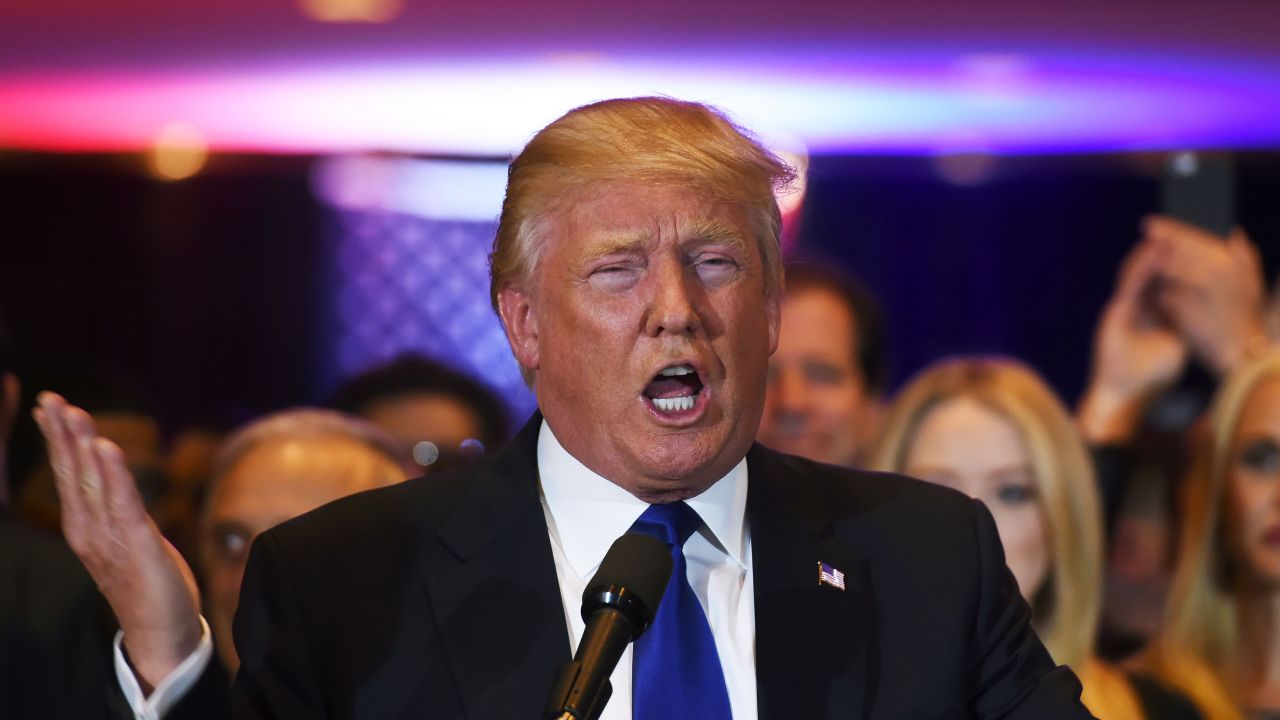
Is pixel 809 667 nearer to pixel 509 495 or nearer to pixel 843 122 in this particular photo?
pixel 509 495

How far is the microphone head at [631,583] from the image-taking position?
139 cm

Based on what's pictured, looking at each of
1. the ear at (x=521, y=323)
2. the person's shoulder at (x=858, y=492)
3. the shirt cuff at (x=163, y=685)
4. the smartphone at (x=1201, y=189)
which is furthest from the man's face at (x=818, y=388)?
the shirt cuff at (x=163, y=685)

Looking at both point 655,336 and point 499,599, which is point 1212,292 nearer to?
point 655,336

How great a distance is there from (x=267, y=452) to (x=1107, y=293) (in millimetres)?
2709

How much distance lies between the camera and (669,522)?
73.6 inches

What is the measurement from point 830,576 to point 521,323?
50 cm

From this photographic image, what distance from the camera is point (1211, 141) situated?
4887mm

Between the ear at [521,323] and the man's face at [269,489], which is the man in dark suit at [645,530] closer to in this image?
the ear at [521,323]

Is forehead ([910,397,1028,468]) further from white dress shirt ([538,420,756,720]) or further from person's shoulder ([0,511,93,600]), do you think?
person's shoulder ([0,511,93,600])

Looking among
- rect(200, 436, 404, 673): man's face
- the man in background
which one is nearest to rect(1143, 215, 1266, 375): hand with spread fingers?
the man in background

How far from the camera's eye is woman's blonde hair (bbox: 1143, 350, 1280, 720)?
134 inches

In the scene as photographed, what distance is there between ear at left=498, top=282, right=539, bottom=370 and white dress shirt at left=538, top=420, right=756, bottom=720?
5.2 inches

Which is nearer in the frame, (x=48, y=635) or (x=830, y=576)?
(x=830, y=576)

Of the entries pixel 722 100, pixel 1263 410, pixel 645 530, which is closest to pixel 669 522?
pixel 645 530
